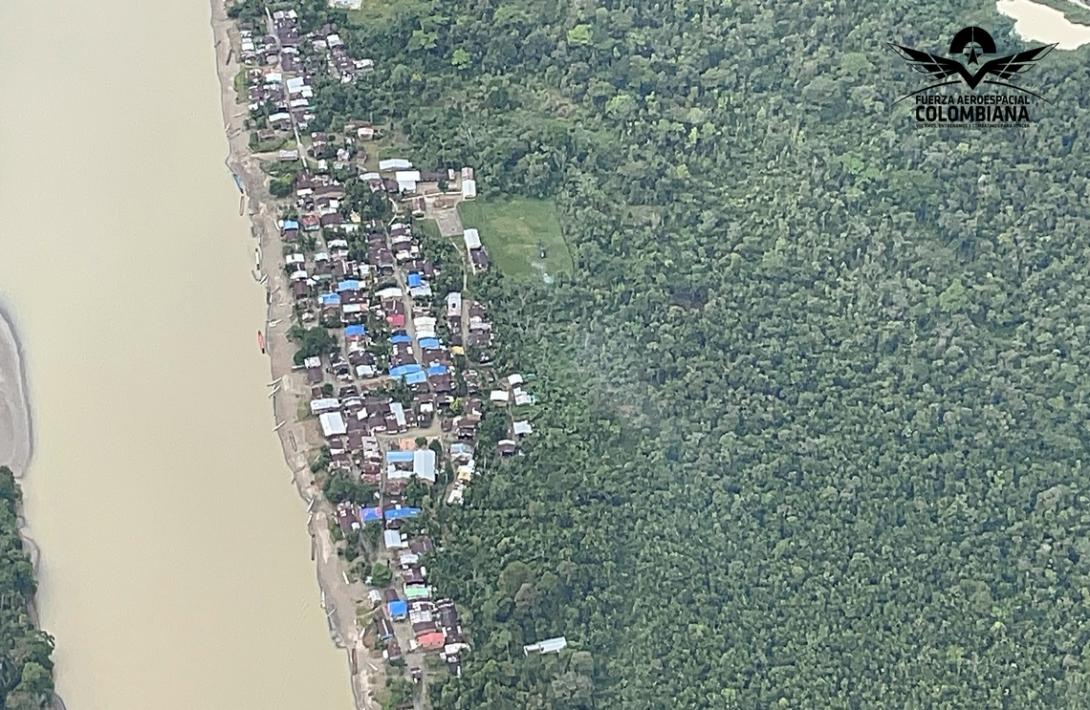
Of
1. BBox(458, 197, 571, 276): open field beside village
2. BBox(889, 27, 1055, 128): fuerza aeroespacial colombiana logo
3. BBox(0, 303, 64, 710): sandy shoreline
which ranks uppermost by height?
BBox(889, 27, 1055, 128): fuerza aeroespacial colombiana logo

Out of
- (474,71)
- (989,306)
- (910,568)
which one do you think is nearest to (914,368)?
(989,306)

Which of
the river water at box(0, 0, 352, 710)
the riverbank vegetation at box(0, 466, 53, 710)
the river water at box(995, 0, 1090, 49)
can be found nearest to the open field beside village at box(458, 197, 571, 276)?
the river water at box(0, 0, 352, 710)

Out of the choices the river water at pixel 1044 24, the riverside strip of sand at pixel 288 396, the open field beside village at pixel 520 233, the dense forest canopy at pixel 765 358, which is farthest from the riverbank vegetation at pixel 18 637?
the river water at pixel 1044 24

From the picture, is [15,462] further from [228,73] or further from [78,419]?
[228,73]

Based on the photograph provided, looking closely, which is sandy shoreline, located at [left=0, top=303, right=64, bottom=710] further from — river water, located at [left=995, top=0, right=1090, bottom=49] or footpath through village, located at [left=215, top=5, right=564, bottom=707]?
river water, located at [left=995, top=0, right=1090, bottom=49]

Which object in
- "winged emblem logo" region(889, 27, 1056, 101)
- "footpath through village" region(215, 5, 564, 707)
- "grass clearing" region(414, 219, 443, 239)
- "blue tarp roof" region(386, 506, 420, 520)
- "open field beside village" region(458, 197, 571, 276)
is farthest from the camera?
"winged emblem logo" region(889, 27, 1056, 101)

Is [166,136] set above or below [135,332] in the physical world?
above

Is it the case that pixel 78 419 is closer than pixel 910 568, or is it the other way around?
pixel 910 568
